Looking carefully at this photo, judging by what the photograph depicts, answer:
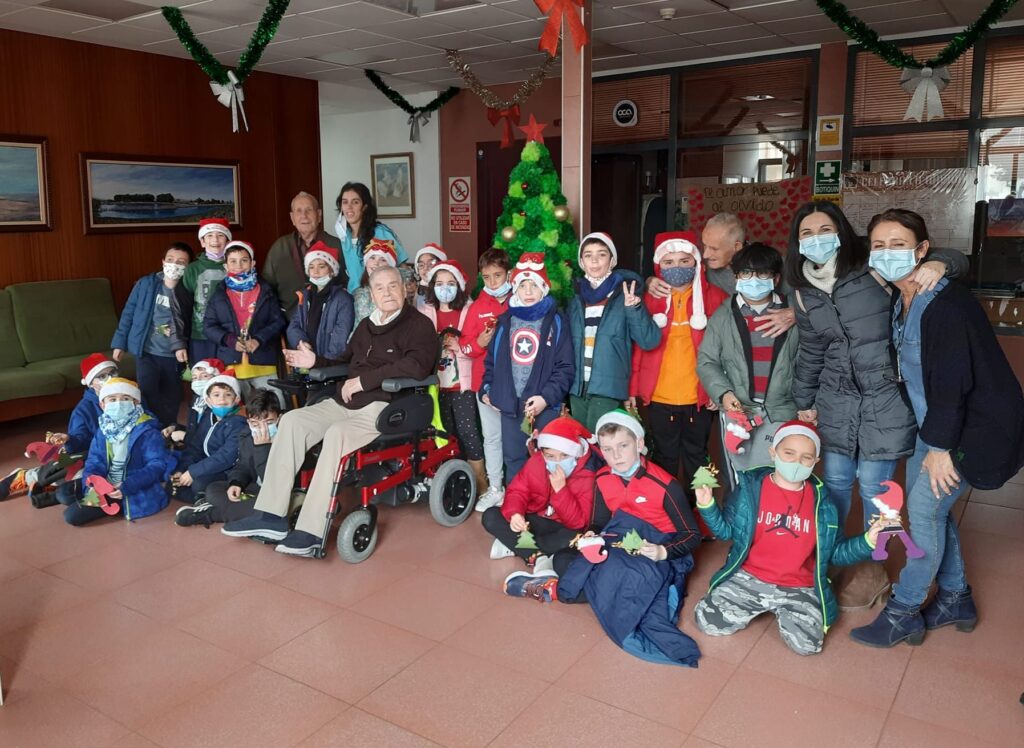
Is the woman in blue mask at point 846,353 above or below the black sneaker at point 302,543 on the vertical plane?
above

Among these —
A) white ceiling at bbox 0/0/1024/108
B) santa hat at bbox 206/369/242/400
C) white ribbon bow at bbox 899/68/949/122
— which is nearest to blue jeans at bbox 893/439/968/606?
santa hat at bbox 206/369/242/400

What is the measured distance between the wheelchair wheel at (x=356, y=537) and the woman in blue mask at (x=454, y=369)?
0.83 metres

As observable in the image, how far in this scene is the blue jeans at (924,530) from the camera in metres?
2.74

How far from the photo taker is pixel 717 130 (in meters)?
7.51

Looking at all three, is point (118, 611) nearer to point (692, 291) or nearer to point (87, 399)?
point (87, 399)

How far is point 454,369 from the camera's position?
434 cm

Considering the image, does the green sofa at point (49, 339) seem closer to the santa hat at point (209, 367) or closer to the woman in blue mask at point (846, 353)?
the santa hat at point (209, 367)

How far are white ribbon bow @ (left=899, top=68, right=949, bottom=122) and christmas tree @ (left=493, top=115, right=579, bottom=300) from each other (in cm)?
323

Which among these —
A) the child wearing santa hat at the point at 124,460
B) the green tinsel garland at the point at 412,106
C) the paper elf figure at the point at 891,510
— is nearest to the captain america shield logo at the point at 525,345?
the paper elf figure at the point at 891,510

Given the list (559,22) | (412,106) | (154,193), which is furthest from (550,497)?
(412,106)

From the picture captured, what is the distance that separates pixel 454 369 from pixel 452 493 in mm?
659

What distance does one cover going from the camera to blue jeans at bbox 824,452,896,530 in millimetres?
2891

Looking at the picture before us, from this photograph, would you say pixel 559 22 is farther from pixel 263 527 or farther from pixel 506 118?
pixel 506 118

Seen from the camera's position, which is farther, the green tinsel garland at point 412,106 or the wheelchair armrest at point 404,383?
the green tinsel garland at point 412,106
